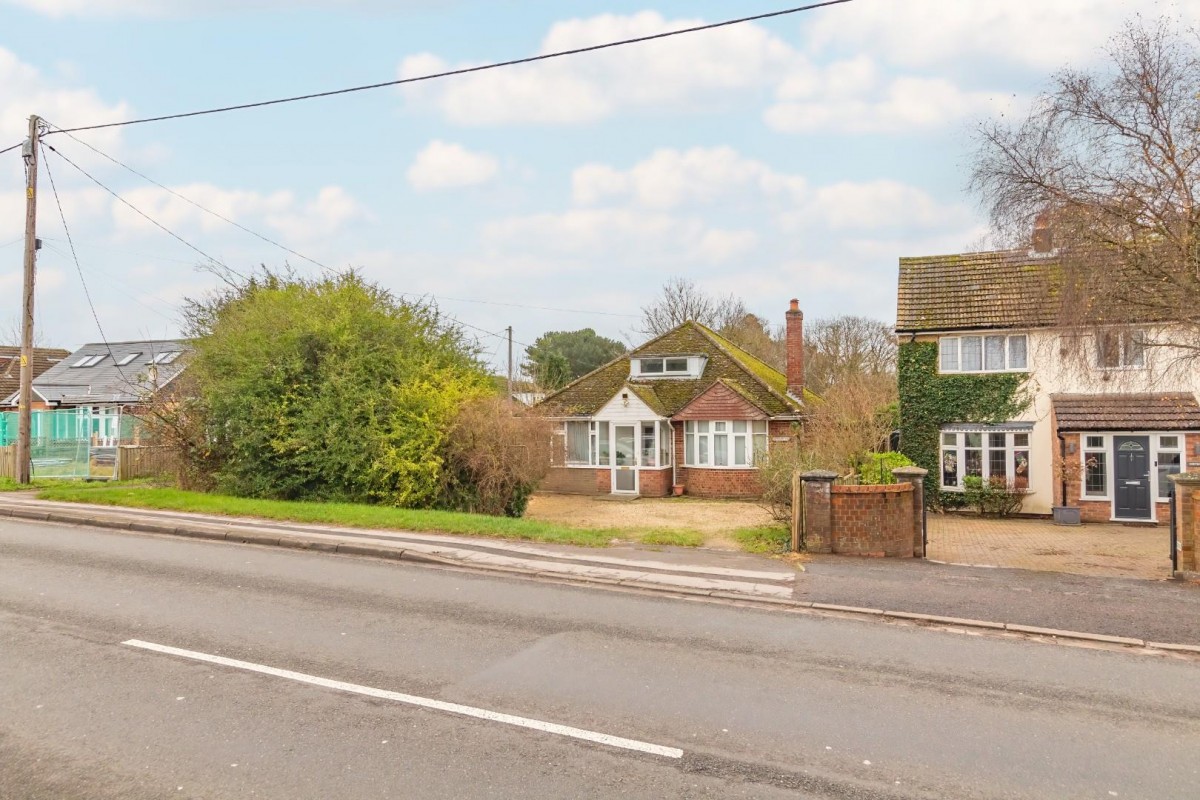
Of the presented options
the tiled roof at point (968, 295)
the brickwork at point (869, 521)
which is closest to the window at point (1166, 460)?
the tiled roof at point (968, 295)

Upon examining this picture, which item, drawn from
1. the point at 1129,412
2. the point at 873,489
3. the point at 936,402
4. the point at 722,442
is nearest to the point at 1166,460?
the point at 1129,412

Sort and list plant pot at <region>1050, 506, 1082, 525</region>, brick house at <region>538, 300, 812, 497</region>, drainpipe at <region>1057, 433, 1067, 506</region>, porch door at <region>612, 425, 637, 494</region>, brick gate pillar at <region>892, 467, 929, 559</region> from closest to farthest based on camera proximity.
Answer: brick gate pillar at <region>892, 467, 929, 559</region> → plant pot at <region>1050, 506, 1082, 525</region> → drainpipe at <region>1057, 433, 1067, 506</region> → brick house at <region>538, 300, 812, 497</region> → porch door at <region>612, 425, 637, 494</region>

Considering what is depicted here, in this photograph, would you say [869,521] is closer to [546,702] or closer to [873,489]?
[873,489]

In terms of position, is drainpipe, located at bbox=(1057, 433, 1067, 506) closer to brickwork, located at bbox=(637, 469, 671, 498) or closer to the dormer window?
brickwork, located at bbox=(637, 469, 671, 498)

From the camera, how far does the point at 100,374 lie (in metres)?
41.1

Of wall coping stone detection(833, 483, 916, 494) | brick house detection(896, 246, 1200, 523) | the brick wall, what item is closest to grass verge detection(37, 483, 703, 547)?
the brick wall

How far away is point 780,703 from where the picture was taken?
554cm

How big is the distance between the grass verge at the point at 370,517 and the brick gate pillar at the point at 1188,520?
6.98 meters

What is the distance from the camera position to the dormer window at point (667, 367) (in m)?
29.1

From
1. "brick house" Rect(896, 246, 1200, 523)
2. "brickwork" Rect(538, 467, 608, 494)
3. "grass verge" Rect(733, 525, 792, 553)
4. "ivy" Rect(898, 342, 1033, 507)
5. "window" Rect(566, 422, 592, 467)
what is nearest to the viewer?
"grass verge" Rect(733, 525, 792, 553)

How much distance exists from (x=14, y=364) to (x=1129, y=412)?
5731 cm

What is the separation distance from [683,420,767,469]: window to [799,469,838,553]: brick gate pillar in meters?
13.2

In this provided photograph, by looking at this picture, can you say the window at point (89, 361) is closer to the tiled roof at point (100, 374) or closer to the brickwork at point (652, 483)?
the tiled roof at point (100, 374)

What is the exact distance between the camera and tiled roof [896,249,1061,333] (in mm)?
21203
